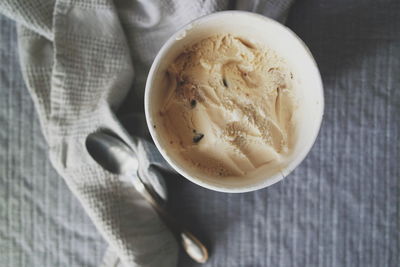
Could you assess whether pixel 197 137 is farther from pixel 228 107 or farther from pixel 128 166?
pixel 128 166

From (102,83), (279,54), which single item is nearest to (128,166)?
(102,83)

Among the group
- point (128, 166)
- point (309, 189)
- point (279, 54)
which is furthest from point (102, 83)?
point (309, 189)

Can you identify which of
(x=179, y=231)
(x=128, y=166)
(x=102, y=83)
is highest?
(x=102, y=83)

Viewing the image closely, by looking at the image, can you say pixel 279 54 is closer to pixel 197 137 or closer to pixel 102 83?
pixel 197 137

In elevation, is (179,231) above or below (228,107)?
below

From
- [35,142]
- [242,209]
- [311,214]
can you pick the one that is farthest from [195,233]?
[35,142]

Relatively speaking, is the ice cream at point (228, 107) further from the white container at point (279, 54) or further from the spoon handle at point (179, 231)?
the spoon handle at point (179, 231)

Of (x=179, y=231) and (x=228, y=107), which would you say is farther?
(x=179, y=231)

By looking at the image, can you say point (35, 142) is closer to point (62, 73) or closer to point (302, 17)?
point (62, 73)

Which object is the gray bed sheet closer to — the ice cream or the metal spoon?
the metal spoon

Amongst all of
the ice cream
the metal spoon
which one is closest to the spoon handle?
the metal spoon
